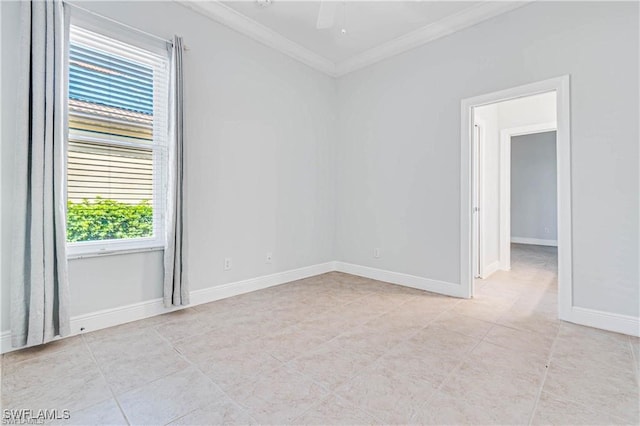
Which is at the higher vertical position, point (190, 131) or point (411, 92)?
point (411, 92)

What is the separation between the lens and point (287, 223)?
3941 mm

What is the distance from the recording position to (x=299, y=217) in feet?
13.4

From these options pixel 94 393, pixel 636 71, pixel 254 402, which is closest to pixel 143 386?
pixel 94 393

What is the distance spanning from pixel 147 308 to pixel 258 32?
3123 millimetres

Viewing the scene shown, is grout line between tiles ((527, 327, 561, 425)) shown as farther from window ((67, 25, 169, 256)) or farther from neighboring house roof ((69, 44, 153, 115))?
neighboring house roof ((69, 44, 153, 115))

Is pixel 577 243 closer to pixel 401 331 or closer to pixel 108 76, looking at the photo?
pixel 401 331

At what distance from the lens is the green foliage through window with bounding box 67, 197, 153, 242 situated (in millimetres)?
2387

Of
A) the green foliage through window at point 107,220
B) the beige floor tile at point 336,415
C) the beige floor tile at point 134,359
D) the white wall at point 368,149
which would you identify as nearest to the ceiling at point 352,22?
the white wall at point 368,149

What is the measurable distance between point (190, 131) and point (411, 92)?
8.56 feet

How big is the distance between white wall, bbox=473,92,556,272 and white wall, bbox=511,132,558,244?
3861 millimetres

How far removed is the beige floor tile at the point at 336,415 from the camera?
143 centimetres

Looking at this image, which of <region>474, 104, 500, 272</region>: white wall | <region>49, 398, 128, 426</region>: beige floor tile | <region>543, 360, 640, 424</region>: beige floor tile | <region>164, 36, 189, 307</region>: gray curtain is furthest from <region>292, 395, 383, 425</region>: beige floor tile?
<region>474, 104, 500, 272</region>: white wall

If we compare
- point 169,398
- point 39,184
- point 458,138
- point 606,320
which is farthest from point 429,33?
point 169,398

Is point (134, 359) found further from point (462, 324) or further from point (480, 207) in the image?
point (480, 207)
